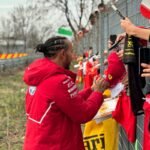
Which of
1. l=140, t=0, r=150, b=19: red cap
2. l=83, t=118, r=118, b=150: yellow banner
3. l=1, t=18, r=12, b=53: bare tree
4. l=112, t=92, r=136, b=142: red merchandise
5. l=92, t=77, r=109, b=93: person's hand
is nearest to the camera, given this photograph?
l=140, t=0, r=150, b=19: red cap

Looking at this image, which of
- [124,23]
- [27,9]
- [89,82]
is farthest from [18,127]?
[27,9]

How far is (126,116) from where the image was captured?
4.74m

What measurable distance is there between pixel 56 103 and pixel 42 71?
0.32m

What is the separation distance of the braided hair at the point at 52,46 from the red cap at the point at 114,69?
495 mm

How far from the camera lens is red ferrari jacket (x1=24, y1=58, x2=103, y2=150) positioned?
4191 millimetres

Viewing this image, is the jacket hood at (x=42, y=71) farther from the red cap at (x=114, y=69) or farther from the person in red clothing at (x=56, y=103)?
the red cap at (x=114, y=69)

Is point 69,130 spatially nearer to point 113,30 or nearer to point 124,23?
point 124,23

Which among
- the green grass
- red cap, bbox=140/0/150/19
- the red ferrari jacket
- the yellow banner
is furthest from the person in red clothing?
Answer: the green grass

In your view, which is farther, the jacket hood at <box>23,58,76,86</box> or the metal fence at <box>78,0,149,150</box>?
the metal fence at <box>78,0,149,150</box>

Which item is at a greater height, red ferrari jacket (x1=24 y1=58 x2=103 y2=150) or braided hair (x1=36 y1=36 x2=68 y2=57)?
braided hair (x1=36 y1=36 x2=68 y2=57)

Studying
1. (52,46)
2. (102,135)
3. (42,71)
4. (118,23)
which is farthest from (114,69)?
(118,23)

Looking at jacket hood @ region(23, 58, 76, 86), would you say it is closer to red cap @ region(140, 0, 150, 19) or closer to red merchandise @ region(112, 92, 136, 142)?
red merchandise @ region(112, 92, 136, 142)

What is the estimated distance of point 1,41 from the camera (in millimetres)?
66812

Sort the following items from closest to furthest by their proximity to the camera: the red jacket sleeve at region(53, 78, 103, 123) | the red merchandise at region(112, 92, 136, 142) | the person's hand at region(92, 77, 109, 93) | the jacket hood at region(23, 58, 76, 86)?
the red jacket sleeve at region(53, 78, 103, 123)
the jacket hood at region(23, 58, 76, 86)
the person's hand at region(92, 77, 109, 93)
the red merchandise at region(112, 92, 136, 142)
